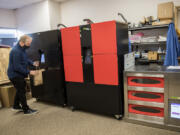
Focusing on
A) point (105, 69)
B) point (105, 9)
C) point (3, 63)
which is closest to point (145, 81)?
point (105, 69)

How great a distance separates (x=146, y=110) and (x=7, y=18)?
5534 mm

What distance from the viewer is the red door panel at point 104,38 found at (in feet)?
8.31

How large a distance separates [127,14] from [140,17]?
0.36 metres

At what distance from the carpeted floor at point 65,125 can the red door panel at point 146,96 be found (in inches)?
17.2

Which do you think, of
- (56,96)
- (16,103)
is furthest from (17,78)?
(56,96)

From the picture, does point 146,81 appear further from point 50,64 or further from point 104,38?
point 50,64

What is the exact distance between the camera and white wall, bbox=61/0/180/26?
400cm

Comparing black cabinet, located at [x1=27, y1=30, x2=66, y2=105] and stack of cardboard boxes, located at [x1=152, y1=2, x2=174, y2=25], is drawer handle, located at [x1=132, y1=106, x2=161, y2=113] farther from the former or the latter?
stack of cardboard boxes, located at [x1=152, y1=2, x2=174, y2=25]

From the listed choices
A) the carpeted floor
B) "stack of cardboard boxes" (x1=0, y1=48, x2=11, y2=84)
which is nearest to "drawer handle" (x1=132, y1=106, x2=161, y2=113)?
the carpeted floor

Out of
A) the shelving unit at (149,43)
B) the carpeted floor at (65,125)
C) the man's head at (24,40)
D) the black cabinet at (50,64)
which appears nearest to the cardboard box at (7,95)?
the carpeted floor at (65,125)

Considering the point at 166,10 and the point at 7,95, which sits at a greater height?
the point at 166,10

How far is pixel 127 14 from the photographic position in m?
4.23

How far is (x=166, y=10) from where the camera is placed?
11.4 ft

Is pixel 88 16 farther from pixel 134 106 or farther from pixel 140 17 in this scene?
pixel 134 106
